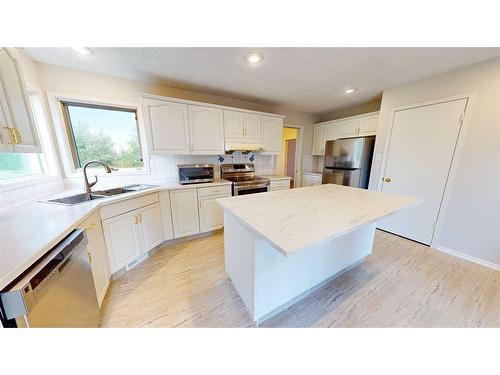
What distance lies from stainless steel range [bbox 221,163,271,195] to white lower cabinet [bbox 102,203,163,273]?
1.22m

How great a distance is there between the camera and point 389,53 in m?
1.62

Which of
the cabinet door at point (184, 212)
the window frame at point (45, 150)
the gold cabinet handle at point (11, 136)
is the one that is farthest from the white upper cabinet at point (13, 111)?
the cabinet door at point (184, 212)

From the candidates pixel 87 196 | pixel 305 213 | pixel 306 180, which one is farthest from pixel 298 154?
pixel 87 196

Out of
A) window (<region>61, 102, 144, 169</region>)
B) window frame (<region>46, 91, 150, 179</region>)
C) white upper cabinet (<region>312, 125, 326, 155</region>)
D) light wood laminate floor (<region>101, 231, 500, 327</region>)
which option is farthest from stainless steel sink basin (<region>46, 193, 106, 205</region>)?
white upper cabinet (<region>312, 125, 326, 155</region>)

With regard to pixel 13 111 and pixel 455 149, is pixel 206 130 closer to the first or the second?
pixel 13 111

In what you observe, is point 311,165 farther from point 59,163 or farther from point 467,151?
point 59,163

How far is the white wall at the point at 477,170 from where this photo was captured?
5.75 feet

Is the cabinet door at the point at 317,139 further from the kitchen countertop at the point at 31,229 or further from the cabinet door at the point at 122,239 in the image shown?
the kitchen countertop at the point at 31,229

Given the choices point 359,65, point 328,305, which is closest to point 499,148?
point 359,65

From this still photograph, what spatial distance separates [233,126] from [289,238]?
2407 mm

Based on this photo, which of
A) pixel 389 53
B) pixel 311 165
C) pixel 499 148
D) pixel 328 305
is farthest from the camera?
pixel 311 165

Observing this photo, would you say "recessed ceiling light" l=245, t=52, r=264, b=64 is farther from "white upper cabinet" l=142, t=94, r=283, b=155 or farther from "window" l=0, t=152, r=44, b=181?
"window" l=0, t=152, r=44, b=181
